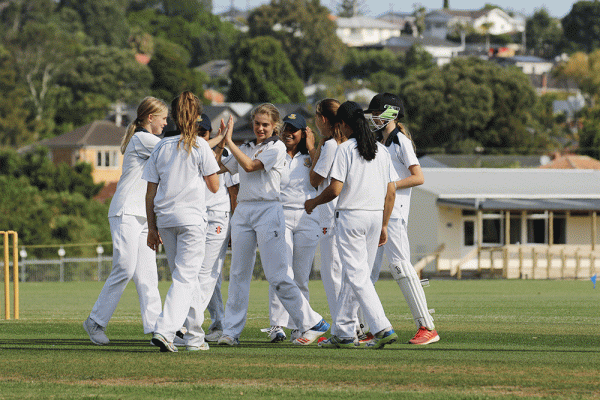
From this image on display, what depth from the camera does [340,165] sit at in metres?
7.76

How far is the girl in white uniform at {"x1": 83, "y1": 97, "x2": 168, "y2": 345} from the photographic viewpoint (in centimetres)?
823

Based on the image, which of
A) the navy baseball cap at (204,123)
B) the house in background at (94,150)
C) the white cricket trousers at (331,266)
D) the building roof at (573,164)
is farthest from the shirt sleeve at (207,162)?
the house in background at (94,150)

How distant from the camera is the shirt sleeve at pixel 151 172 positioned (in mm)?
7613

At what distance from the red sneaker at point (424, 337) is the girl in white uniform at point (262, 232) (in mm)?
825

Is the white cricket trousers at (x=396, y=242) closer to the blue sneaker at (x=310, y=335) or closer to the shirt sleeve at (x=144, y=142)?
the blue sneaker at (x=310, y=335)

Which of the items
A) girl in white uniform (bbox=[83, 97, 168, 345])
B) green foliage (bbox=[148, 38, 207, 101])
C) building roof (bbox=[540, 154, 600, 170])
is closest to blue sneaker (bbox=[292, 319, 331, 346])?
girl in white uniform (bbox=[83, 97, 168, 345])

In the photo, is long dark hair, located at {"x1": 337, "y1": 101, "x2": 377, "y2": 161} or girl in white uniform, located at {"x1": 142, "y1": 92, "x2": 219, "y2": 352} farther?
long dark hair, located at {"x1": 337, "y1": 101, "x2": 377, "y2": 161}

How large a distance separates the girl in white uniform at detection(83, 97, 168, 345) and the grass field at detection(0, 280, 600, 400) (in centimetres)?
33

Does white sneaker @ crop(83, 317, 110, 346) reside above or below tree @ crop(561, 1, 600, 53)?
below

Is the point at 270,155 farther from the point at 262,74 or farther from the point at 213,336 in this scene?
the point at 262,74

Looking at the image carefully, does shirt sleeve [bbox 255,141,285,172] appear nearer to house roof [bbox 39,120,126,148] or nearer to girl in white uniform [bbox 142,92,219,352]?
girl in white uniform [bbox 142,92,219,352]

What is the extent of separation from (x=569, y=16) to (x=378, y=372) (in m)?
175

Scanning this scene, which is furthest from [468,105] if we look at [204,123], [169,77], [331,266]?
[204,123]

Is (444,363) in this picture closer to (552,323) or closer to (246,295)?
(246,295)
